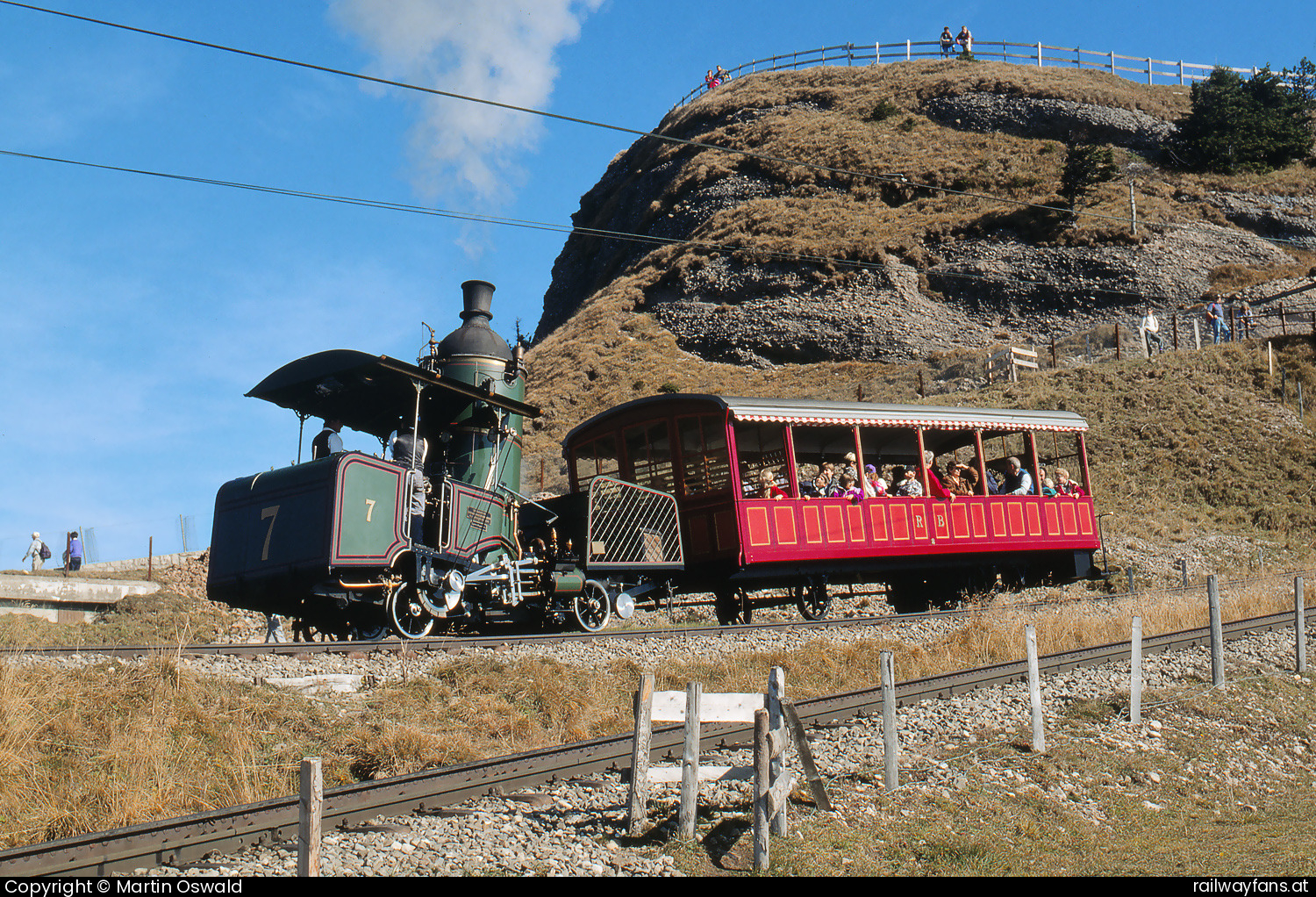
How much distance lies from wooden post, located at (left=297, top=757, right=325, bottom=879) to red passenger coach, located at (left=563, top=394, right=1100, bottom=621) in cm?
915

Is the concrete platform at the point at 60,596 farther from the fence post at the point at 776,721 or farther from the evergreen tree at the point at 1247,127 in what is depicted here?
the evergreen tree at the point at 1247,127

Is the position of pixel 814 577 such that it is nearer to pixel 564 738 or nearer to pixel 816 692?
pixel 816 692

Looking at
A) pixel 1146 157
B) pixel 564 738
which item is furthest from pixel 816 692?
pixel 1146 157

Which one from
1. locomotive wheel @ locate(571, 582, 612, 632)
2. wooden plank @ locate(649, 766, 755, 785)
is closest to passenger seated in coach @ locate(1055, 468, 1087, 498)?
locomotive wheel @ locate(571, 582, 612, 632)

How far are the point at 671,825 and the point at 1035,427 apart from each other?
1257 centimetres

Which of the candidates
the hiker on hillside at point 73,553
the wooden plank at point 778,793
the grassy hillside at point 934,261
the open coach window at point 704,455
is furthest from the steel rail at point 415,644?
the hiker on hillside at point 73,553

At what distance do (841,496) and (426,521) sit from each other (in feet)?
20.3

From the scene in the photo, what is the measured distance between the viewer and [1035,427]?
16.2 meters

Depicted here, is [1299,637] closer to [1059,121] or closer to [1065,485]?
[1065,485]

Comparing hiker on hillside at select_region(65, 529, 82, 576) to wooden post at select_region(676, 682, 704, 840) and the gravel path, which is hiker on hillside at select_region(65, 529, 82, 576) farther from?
wooden post at select_region(676, 682, 704, 840)

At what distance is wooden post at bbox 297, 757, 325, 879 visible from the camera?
13.1 ft

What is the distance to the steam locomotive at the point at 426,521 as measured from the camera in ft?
31.5

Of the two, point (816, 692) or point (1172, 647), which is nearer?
point (816, 692)
